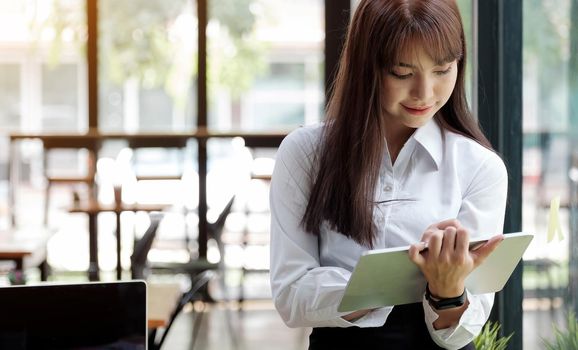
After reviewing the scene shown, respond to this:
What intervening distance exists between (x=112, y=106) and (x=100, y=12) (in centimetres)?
66

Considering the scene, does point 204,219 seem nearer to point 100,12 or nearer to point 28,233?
point 100,12

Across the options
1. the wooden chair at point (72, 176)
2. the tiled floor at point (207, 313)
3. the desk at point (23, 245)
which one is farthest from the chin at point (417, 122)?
the wooden chair at point (72, 176)

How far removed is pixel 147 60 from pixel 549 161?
16.8ft

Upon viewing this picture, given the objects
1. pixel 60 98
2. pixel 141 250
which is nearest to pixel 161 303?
pixel 141 250

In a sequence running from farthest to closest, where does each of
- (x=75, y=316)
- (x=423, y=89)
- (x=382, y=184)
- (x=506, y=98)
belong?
(x=506, y=98)
(x=382, y=184)
(x=423, y=89)
(x=75, y=316)

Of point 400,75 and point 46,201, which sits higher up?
point 400,75

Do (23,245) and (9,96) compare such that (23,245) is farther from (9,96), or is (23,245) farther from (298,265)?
(9,96)

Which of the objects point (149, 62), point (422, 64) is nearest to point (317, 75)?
point (149, 62)

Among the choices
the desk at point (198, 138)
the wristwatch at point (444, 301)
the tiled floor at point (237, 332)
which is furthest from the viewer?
the desk at point (198, 138)

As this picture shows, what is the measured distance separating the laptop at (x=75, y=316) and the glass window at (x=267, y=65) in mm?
5649

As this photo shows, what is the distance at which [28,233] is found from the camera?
183 inches

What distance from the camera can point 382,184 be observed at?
62.2 inches

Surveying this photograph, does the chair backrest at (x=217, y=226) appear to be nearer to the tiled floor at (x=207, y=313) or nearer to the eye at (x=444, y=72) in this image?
the tiled floor at (x=207, y=313)

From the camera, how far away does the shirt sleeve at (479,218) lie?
1483mm
